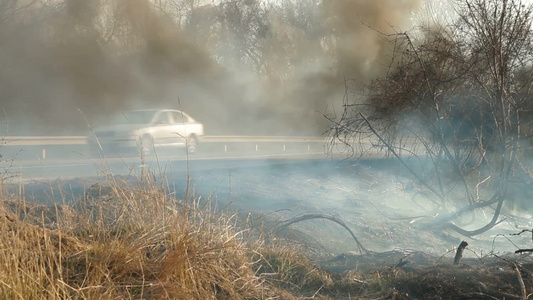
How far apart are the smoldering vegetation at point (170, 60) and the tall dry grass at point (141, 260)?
1568 cm

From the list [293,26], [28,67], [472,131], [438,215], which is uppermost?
[293,26]

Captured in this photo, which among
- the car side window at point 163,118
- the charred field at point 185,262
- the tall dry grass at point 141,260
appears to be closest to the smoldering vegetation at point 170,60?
the car side window at point 163,118

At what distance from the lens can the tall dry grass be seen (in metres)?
3.47

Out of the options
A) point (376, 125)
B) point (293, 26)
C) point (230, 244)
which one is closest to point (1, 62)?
point (293, 26)

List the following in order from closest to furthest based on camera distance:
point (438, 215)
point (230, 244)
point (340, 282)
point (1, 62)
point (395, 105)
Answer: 1. point (230, 244)
2. point (340, 282)
3. point (395, 105)
4. point (438, 215)
5. point (1, 62)

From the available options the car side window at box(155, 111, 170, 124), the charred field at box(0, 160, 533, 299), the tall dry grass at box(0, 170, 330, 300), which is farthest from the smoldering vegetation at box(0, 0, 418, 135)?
the tall dry grass at box(0, 170, 330, 300)

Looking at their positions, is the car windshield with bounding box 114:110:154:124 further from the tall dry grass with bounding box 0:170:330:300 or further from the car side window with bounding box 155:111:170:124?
the tall dry grass with bounding box 0:170:330:300

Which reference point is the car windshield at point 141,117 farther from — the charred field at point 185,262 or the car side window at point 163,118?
the charred field at point 185,262

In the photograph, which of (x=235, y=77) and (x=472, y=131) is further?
(x=235, y=77)

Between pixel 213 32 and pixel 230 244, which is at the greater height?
pixel 213 32

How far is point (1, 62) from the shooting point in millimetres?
24797

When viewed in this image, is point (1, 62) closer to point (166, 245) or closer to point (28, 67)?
point (28, 67)

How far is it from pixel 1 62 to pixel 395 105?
20.7 metres

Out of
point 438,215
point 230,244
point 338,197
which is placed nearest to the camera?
point 230,244
